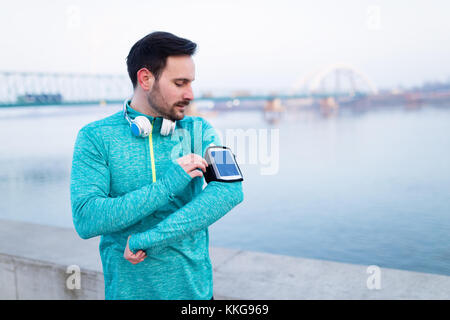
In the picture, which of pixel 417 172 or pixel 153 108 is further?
pixel 417 172

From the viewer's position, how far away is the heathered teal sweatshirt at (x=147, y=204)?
1371mm

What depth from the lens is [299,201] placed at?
10.4 meters

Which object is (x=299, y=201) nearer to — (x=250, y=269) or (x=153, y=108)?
(x=250, y=269)

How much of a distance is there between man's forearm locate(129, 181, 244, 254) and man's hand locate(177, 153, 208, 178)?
7cm

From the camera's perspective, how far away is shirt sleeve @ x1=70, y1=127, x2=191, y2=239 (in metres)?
1.36

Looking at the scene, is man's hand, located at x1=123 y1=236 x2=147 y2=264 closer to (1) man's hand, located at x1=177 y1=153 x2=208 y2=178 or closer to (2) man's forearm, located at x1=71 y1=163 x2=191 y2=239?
(2) man's forearm, located at x1=71 y1=163 x2=191 y2=239

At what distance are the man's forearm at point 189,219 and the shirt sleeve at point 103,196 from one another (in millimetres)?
64
